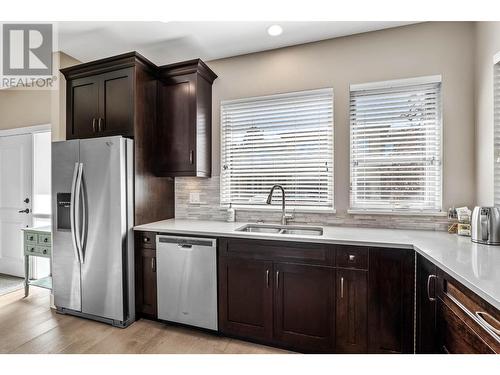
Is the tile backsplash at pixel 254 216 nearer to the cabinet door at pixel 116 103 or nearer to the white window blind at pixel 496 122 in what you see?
the white window blind at pixel 496 122

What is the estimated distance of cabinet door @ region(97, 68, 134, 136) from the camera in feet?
8.07

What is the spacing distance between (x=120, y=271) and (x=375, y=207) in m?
2.37

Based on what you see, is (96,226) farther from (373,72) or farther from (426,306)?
(373,72)

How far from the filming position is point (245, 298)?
2.07 meters

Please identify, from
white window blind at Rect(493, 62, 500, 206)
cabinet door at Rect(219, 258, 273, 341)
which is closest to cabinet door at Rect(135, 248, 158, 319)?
cabinet door at Rect(219, 258, 273, 341)

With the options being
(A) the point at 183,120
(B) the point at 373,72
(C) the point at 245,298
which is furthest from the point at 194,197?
(B) the point at 373,72

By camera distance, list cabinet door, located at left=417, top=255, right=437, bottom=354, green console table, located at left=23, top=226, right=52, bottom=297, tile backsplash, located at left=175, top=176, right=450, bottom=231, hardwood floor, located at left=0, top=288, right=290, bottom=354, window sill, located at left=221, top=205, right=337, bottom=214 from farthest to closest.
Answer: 1. green console table, located at left=23, top=226, right=52, bottom=297
2. window sill, located at left=221, top=205, right=337, bottom=214
3. tile backsplash, located at left=175, top=176, right=450, bottom=231
4. hardwood floor, located at left=0, top=288, right=290, bottom=354
5. cabinet door, located at left=417, top=255, right=437, bottom=354

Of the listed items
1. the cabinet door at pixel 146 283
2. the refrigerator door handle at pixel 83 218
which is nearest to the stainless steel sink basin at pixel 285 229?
the cabinet door at pixel 146 283

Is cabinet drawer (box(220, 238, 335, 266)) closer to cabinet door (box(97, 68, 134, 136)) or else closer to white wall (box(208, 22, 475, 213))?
white wall (box(208, 22, 475, 213))

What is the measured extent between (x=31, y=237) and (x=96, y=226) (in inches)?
46.8

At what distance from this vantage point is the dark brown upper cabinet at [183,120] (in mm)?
2625

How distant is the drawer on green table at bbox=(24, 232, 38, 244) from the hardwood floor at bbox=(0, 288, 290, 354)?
73 cm

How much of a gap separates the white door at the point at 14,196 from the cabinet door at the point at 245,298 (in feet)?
10.3
